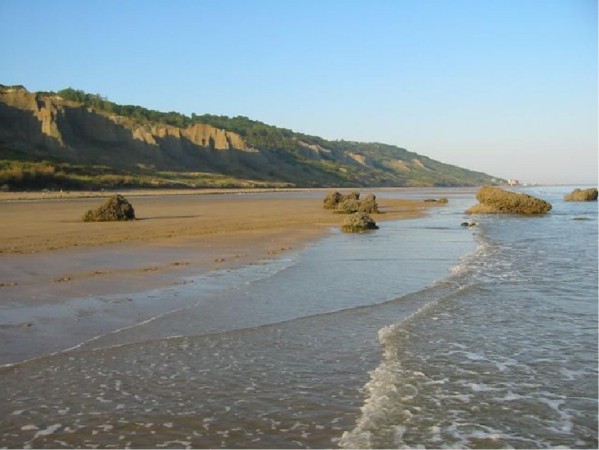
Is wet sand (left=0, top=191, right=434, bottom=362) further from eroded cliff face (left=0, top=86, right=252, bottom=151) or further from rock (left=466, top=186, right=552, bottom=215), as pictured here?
eroded cliff face (left=0, top=86, right=252, bottom=151)

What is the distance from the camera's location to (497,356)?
19.5ft

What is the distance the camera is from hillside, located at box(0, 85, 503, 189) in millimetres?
59625

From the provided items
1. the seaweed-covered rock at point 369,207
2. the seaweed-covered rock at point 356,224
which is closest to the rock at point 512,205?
the seaweed-covered rock at point 369,207

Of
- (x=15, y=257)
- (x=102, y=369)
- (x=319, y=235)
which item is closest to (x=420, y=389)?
(x=102, y=369)

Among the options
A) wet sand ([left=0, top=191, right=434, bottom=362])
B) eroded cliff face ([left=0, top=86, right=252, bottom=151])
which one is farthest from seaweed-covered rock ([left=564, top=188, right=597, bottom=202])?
eroded cliff face ([left=0, top=86, right=252, bottom=151])

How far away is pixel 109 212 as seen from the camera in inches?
878

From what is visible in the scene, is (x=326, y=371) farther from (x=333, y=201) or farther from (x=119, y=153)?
(x=119, y=153)

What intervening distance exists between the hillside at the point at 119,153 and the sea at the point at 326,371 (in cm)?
4689

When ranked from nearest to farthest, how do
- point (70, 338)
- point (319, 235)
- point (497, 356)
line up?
point (497, 356), point (70, 338), point (319, 235)

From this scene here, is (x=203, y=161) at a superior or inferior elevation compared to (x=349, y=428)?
superior

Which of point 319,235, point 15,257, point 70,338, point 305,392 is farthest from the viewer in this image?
point 319,235

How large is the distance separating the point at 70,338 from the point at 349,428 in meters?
3.71

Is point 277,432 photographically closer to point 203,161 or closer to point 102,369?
point 102,369

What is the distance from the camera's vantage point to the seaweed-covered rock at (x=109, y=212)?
22.1 metres
